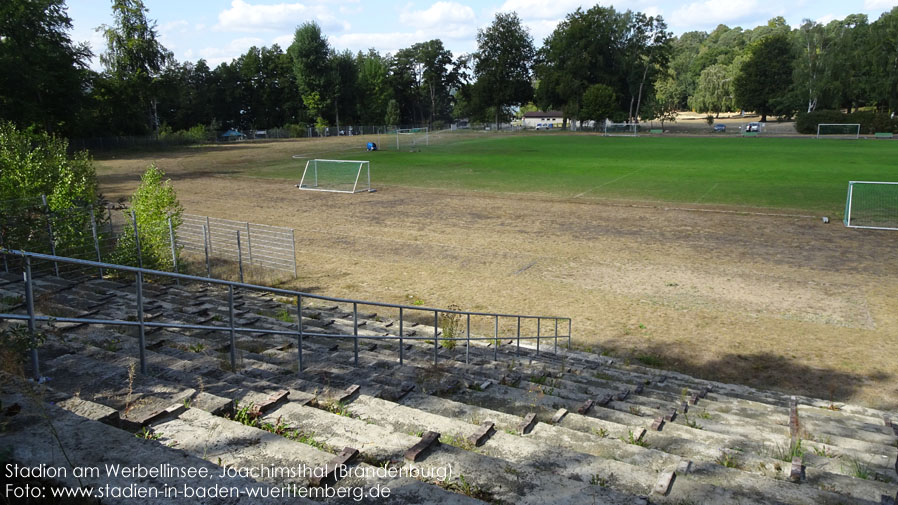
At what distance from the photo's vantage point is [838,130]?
74.9m

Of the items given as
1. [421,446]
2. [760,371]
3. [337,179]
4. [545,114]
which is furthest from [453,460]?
[545,114]

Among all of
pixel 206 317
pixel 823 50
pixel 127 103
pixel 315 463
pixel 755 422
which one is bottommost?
pixel 755 422

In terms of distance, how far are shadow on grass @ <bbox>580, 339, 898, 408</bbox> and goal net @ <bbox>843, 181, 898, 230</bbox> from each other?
14599mm

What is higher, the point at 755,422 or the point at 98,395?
the point at 98,395

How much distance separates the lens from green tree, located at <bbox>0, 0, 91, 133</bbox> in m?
48.2

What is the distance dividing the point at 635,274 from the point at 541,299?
11.3 feet

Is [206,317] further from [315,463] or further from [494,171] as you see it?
[494,171]

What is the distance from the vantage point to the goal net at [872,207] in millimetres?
22281

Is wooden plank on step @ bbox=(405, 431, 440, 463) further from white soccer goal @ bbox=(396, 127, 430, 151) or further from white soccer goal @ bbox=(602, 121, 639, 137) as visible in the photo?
white soccer goal @ bbox=(602, 121, 639, 137)

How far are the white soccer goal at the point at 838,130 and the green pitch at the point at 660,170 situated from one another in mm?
11204

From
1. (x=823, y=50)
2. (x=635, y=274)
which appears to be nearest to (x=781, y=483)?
(x=635, y=274)

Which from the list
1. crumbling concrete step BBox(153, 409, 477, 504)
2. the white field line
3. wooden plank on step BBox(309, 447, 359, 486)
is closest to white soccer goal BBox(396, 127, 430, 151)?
the white field line

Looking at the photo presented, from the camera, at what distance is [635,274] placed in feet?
52.6

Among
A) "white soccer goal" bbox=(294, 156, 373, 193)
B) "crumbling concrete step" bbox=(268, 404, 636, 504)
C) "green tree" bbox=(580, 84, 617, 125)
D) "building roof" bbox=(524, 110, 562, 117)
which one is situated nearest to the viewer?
"crumbling concrete step" bbox=(268, 404, 636, 504)
